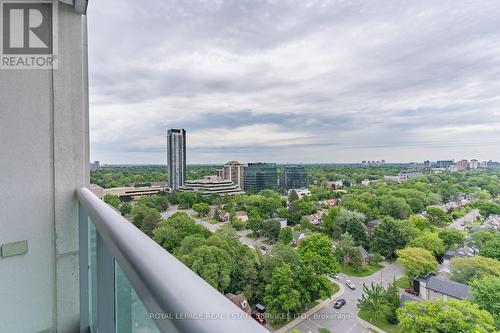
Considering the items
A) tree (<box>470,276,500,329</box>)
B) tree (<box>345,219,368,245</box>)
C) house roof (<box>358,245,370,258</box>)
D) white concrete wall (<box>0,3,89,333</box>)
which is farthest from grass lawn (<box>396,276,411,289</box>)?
white concrete wall (<box>0,3,89,333</box>)

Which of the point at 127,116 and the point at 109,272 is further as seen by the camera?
the point at 127,116

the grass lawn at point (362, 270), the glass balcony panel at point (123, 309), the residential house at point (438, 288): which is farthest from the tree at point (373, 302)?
the glass balcony panel at point (123, 309)

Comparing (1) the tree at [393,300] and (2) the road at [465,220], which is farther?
(2) the road at [465,220]

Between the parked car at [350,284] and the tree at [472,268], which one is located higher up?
the tree at [472,268]

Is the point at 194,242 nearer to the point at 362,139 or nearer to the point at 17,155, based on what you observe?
the point at 17,155

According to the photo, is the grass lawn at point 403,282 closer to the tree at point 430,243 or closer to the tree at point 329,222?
the tree at point 430,243

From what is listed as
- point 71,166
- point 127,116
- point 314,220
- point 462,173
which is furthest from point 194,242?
point 314,220

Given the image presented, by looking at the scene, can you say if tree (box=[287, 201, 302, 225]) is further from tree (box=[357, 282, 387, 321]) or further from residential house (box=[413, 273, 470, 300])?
residential house (box=[413, 273, 470, 300])
